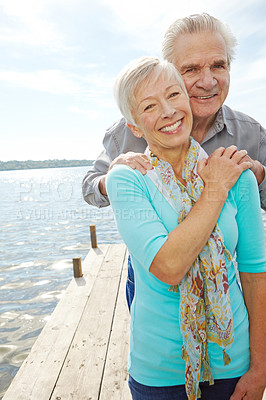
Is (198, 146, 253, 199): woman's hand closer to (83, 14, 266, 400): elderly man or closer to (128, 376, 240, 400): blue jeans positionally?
(83, 14, 266, 400): elderly man

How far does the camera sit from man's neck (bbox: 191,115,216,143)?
7.53 feet

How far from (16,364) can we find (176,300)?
652cm

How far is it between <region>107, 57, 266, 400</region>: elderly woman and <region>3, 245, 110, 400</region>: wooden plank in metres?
2.24

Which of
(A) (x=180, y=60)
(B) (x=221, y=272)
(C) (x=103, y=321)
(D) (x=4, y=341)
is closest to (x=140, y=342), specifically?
(B) (x=221, y=272)

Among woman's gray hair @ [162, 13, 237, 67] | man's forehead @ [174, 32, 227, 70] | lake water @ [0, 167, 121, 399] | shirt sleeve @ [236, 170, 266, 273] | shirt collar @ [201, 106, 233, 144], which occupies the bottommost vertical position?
lake water @ [0, 167, 121, 399]

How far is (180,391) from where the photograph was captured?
1.57 m

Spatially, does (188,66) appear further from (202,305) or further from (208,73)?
(202,305)

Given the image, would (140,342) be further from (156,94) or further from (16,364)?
(16,364)

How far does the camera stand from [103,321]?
479cm

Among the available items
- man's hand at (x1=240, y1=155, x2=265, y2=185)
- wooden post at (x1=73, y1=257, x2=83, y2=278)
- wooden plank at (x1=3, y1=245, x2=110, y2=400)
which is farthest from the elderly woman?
wooden post at (x1=73, y1=257, x2=83, y2=278)

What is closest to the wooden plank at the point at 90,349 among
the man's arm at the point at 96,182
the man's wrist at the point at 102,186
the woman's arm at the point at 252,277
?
the man's arm at the point at 96,182

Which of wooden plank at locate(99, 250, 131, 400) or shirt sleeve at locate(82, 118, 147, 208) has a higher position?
shirt sleeve at locate(82, 118, 147, 208)

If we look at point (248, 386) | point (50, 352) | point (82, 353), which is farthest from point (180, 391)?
point (50, 352)

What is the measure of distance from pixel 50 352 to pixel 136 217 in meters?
3.26
